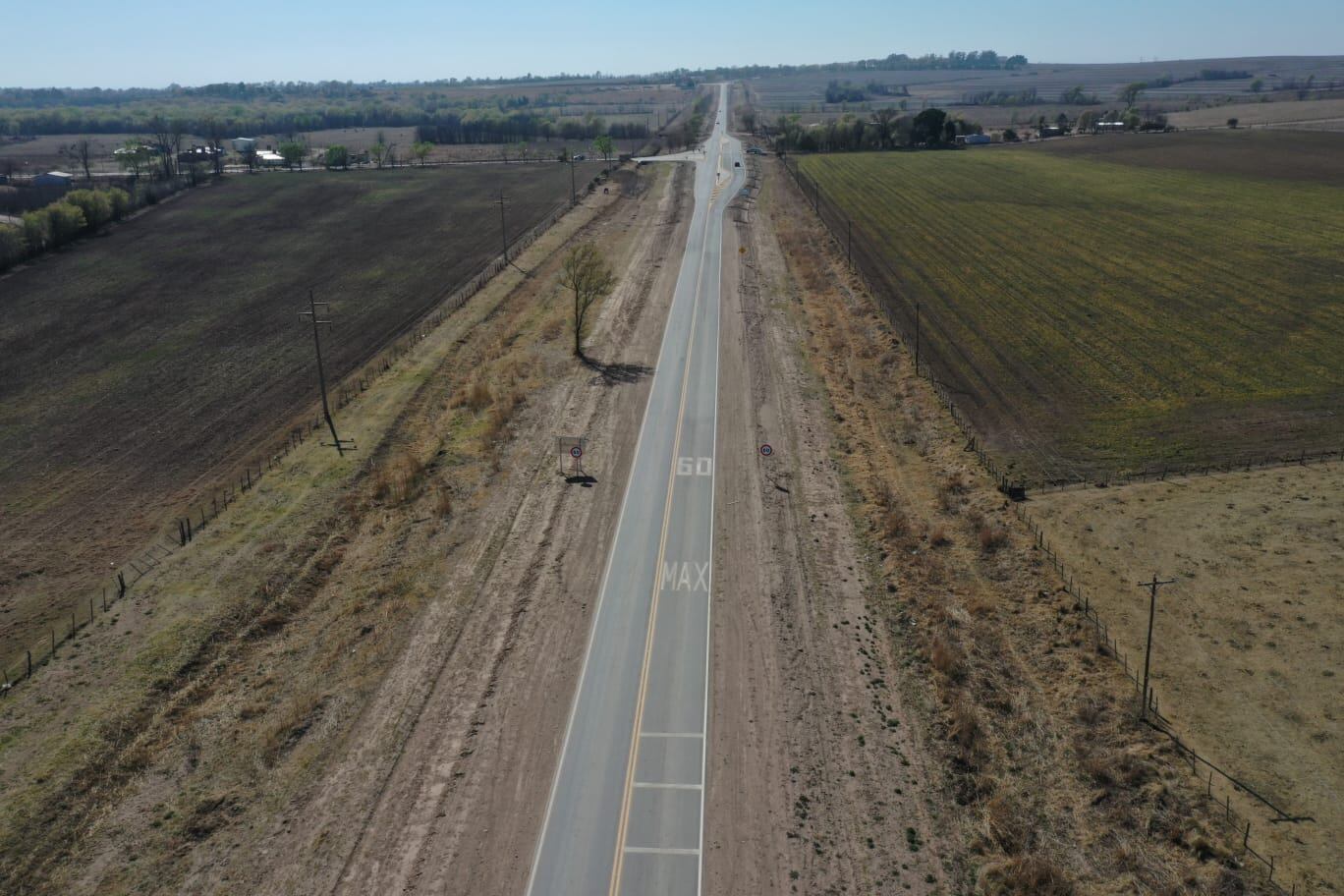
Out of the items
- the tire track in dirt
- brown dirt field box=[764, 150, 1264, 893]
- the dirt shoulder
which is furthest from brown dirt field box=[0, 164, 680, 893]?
brown dirt field box=[764, 150, 1264, 893]

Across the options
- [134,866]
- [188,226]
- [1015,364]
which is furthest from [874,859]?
[188,226]

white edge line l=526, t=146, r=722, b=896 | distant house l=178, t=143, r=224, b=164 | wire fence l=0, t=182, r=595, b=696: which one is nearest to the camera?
white edge line l=526, t=146, r=722, b=896

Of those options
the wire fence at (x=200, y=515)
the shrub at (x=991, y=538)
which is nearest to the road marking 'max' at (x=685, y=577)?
the shrub at (x=991, y=538)

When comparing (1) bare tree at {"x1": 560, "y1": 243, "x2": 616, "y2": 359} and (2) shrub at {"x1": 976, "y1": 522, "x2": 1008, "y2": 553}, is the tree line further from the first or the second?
(2) shrub at {"x1": 976, "y1": 522, "x2": 1008, "y2": 553}

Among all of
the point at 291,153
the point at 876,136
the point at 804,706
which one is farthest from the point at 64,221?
the point at 876,136

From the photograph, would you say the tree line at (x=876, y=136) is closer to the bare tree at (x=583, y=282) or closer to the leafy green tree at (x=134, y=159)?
the leafy green tree at (x=134, y=159)

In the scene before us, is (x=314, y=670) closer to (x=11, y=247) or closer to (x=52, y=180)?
(x=11, y=247)
